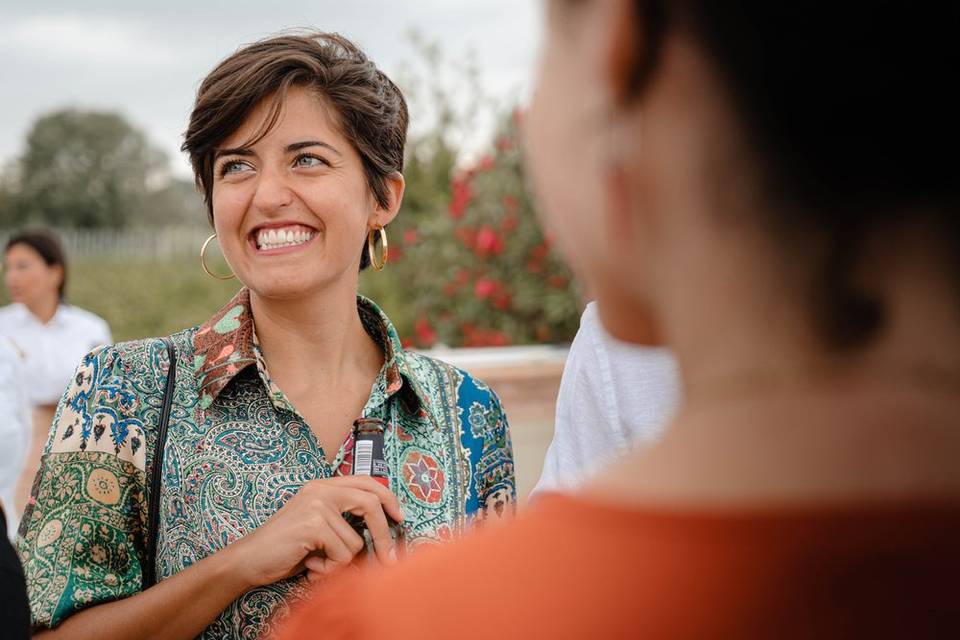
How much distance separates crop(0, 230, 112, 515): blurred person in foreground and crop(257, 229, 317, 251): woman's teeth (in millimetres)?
4908

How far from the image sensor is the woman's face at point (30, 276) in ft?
24.7

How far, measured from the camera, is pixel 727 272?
0.71 metres

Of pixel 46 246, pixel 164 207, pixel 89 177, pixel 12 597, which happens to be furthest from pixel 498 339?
pixel 89 177

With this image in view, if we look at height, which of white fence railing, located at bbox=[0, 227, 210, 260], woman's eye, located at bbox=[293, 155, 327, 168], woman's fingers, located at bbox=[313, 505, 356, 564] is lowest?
woman's fingers, located at bbox=[313, 505, 356, 564]

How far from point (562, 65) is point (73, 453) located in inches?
68.0

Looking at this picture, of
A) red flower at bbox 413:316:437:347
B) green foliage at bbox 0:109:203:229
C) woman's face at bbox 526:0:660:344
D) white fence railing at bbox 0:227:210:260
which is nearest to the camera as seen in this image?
woman's face at bbox 526:0:660:344

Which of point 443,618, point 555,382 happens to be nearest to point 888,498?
point 443,618

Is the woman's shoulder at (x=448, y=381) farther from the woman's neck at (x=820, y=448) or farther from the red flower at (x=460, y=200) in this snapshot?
the red flower at (x=460, y=200)

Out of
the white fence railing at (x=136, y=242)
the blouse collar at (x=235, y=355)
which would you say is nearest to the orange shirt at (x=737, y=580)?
the blouse collar at (x=235, y=355)

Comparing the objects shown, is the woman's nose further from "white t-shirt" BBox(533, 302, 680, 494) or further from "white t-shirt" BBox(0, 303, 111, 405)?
"white t-shirt" BBox(0, 303, 111, 405)

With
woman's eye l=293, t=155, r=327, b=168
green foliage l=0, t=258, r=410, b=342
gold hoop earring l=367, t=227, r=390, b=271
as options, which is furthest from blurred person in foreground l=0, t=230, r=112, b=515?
green foliage l=0, t=258, r=410, b=342

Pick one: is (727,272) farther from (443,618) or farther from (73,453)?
(73,453)

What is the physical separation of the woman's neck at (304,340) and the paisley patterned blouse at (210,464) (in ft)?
0.20

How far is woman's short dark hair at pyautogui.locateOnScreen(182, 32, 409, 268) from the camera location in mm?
2498
